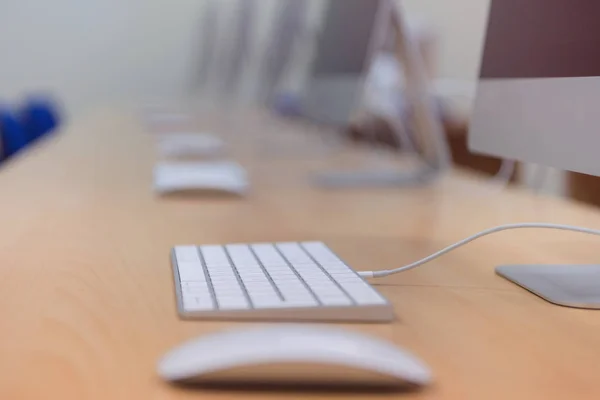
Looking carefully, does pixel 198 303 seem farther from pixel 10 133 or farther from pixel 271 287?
pixel 10 133

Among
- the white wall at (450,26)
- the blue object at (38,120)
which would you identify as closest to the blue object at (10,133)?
the blue object at (38,120)

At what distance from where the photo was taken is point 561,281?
0.75 meters

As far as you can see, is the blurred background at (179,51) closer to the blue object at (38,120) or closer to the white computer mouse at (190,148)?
the blue object at (38,120)

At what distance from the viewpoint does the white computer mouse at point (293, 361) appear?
436 millimetres

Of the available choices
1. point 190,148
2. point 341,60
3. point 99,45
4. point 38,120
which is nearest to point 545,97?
point 341,60

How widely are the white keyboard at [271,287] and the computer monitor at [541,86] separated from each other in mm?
235

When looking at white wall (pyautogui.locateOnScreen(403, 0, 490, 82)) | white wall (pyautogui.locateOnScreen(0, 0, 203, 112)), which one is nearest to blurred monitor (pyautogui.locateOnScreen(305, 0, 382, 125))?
white wall (pyautogui.locateOnScreen(403, 0, 490, 82))

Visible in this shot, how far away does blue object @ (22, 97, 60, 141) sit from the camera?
3.14 meters

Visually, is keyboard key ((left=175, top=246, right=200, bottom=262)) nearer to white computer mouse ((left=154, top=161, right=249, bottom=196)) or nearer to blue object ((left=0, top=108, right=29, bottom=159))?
white computer mouse ((left=154, top=161, right=249, bottom=196))

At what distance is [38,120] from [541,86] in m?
2.73

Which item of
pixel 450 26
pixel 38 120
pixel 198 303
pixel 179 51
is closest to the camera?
pixel 198 303

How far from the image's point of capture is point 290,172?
5.35ft

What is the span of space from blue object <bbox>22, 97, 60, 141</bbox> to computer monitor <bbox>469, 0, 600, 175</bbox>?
248 centimetres

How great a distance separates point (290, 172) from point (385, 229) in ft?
2.06
